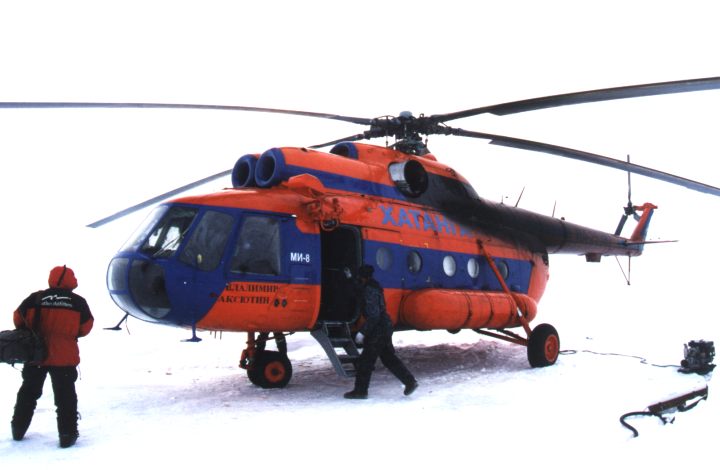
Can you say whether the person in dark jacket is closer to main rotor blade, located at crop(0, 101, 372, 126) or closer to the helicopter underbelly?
the helicopter underbelly

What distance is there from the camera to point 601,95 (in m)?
6.62

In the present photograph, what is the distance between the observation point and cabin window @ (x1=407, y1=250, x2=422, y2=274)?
861 cm

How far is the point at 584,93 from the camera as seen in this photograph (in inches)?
264

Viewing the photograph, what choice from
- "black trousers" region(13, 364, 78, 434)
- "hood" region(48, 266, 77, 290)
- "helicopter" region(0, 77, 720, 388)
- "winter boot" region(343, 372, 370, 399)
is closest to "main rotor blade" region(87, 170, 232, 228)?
"helicopter" region(0, 77, 720, 388)

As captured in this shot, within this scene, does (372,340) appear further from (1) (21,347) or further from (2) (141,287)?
(1) (21,347)

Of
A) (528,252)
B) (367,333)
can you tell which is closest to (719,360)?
(528,252)

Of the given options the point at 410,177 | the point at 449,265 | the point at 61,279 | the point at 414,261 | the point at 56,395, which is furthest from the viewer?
the point at 449,265

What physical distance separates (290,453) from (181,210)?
3355mm

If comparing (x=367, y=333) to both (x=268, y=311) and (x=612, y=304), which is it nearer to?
(x=268, y=311)

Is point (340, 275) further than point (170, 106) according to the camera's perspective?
Yes

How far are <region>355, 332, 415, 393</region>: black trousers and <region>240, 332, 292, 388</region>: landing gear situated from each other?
3.89 feet

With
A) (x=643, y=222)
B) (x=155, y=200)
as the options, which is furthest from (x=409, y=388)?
(x=643, y=222)

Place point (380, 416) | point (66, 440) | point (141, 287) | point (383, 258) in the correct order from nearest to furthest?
point (66, 440) < point (380, 416) < point (141, 287) < point (383, 258)

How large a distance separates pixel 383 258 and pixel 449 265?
5.01 ft
